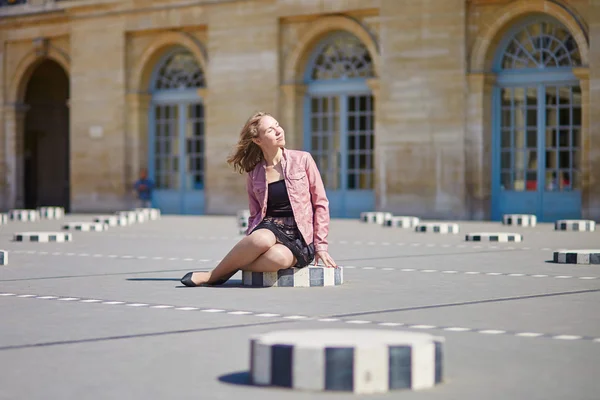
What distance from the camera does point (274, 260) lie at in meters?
10.4

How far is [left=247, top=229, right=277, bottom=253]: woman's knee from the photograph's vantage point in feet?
33.5

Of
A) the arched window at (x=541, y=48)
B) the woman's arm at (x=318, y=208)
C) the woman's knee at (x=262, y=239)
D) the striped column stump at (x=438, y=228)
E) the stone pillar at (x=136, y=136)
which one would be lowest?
the striped column stump at (x=438, y=228)

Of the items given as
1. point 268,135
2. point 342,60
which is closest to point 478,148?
point 342,60

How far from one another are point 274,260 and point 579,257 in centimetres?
444

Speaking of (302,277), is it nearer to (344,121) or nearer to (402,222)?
(402,222)

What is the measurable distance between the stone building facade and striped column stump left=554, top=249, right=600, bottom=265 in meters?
13.4

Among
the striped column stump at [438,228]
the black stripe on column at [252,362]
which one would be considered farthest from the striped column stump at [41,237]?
the black stripe on column at [252,362]

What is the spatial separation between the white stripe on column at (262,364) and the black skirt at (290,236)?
192 inches

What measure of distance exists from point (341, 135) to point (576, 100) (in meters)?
6.20

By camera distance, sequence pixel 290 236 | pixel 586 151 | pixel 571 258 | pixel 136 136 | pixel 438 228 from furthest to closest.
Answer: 1. pixel 136 136
2. pixel 586 151
3. pixel 438 228
4. pixel 571 258
5. pixel 290 236

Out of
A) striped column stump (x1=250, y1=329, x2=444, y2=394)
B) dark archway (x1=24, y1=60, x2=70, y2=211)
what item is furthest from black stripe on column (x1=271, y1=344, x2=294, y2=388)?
dark archway (x1=24, y1=60, x2=70, y2=211)

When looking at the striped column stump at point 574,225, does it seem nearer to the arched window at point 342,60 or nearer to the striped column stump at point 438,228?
the striped column stump at point 438,228

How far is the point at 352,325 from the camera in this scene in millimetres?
7773

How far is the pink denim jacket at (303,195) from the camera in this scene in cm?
1048
